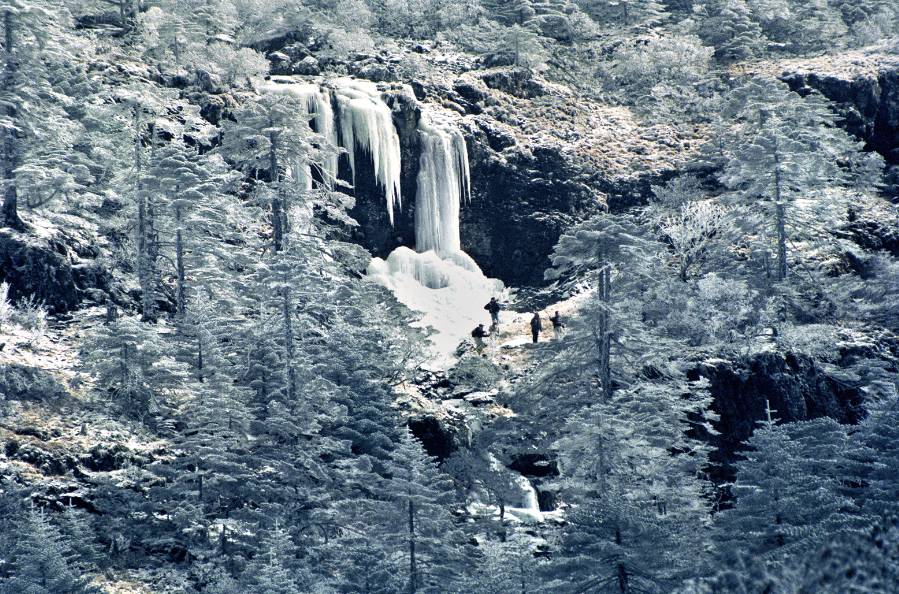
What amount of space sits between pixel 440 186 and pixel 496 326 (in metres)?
8.90

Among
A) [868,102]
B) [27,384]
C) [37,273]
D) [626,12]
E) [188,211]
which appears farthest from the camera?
[626,12]

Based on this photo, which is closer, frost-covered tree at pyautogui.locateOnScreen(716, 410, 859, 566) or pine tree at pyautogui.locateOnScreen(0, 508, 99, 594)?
frost-covered tree at pyautogui.locateOnScreen(716, 410, 859, 566)

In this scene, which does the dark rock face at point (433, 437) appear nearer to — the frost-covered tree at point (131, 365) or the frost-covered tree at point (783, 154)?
the frost-covered tree at point (131, 365)

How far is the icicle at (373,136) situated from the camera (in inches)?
1961

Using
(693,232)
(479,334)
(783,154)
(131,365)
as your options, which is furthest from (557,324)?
(131,365)

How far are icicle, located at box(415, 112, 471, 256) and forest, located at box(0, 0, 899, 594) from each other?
18 cm

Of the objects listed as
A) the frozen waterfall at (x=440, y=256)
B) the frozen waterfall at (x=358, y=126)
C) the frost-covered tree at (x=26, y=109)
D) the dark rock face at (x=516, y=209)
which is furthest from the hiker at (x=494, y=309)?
the frost-covered tree at (x=26, y=109)

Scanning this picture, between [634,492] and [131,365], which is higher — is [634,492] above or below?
→ below

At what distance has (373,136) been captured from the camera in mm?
50031

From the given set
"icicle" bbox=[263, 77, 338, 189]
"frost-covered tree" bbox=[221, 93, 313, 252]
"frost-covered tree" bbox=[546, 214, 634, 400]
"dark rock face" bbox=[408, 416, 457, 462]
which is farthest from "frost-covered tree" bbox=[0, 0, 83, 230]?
"frost-covered tree" bbox=[546, 214, 634, 400]

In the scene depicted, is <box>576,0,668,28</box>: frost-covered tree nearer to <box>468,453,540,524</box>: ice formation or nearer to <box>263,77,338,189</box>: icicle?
<box>263,77,338,189</box>: icicle

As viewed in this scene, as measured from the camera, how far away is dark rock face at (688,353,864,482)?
111ft

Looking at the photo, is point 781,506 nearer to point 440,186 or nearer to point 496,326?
point 496,326

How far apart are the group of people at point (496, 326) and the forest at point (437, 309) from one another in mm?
234
